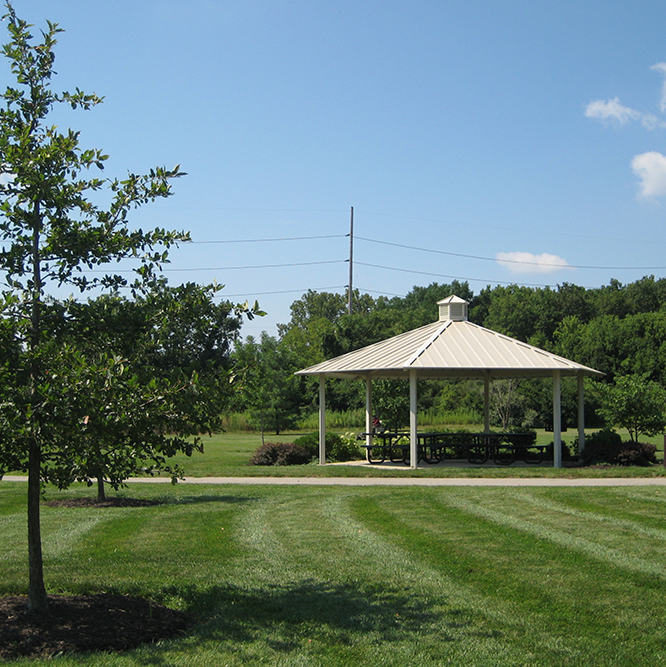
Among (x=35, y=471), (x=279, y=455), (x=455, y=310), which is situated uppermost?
(x=455, y=310)

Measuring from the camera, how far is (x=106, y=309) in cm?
601

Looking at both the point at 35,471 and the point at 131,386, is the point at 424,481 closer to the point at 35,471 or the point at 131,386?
the point at 35,471

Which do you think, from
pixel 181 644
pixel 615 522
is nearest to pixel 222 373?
pixel 181 644

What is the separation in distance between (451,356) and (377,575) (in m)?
12.7

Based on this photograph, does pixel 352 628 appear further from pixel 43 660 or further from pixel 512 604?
pixel 43 660

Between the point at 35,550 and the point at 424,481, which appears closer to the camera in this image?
the point at 35,550

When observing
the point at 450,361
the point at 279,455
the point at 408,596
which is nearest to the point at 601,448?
the point at 450,361

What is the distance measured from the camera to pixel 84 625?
18.5 ft

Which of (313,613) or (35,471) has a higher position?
(35,471)

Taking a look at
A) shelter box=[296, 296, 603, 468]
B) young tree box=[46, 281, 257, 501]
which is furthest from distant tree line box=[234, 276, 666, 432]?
shelter box=[296, 296, 603, 468]

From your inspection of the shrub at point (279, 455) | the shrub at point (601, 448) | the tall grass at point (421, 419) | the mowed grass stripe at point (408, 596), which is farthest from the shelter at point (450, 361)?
the tall grass at point (421, 419)

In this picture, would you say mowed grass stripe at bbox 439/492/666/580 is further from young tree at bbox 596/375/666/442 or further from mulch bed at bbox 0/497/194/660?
young tree at bbox 596/375/666/442

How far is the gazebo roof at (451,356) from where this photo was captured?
62.4ft

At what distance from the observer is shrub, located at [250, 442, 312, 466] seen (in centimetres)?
2103
